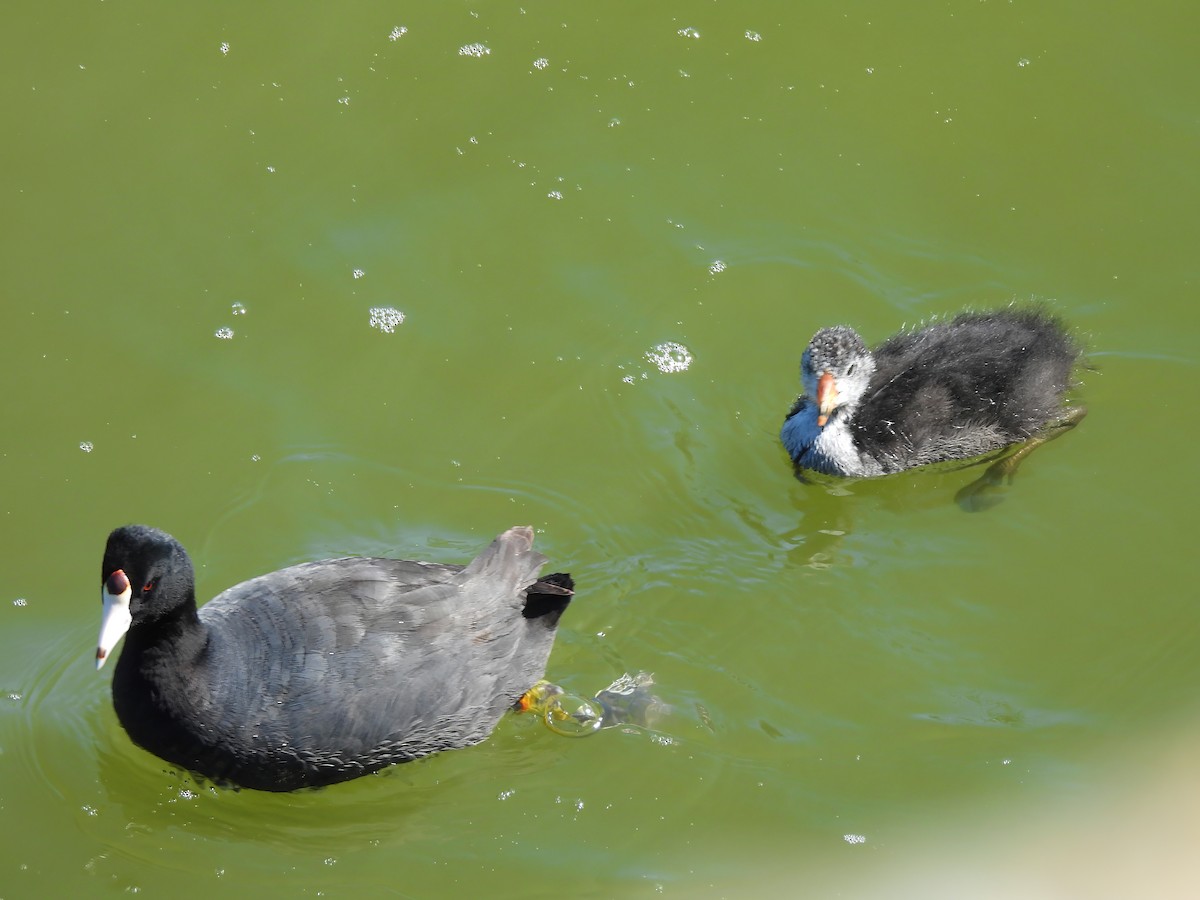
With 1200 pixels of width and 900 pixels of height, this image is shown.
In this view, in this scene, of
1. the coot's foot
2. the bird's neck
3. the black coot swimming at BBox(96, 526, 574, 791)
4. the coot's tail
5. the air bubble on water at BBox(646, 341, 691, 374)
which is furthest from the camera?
the air bubble on water at BBox(646, 341, 691, 374)

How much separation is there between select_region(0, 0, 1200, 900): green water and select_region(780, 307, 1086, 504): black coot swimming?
0.21 meters

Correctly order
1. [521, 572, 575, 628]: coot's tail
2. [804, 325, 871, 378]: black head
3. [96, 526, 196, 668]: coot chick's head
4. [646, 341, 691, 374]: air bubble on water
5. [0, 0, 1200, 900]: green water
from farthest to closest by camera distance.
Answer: [646, 341, 691, 374]: air bubble on water → [804, 325, 871, 378]: black head → [521, 572, 575, 628]: coot's tail → [0, 0, 1200, 900]: green water → [96, 526, 196, 668]: coot chick's head

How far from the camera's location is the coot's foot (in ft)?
20.1

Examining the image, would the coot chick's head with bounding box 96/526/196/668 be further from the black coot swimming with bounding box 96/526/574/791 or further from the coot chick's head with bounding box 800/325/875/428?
the coot chick's head with bounding box 800/325/875/428

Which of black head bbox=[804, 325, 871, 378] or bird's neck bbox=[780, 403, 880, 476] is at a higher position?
black head bbox=[804, 325, 871, 378]

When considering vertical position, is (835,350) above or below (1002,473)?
above

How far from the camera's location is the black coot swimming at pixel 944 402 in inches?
243

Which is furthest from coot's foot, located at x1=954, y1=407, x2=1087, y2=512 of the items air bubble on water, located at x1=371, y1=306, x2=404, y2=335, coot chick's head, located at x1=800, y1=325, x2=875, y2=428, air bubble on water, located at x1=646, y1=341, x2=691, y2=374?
air bubble on water, located at x1=371, y1=306, x2=404, y2=335

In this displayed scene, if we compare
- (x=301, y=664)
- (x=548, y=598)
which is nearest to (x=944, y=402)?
(x=548, y=598)

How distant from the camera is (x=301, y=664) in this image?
485cm

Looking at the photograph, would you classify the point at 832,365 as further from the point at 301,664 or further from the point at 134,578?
the point at 134,578

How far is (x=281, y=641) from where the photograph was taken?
4.91m

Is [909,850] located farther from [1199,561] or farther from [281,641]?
[281,641]

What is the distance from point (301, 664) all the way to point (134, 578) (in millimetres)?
674
